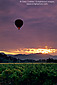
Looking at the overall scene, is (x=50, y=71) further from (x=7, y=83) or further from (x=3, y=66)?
(x=3, y=66)

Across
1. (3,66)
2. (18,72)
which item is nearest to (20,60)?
(3,66)

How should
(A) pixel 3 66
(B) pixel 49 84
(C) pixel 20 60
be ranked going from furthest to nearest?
(C) pixel 20 60 < (A) pixel 3 66 < (B) pixel 49 84

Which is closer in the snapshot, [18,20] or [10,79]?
[10,79]

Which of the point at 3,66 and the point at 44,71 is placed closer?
the point at 44,71

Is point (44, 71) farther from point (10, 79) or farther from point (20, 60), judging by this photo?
point (20, 60)

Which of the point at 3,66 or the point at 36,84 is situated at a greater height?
the point at 3,66

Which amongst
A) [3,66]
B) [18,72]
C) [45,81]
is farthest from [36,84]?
[3,66]

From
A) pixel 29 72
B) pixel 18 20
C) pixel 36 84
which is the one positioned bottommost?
pixel 36 84

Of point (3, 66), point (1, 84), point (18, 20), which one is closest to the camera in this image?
point (1, 84)

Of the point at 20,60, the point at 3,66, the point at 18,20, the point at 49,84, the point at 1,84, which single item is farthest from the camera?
the point at 18,20
